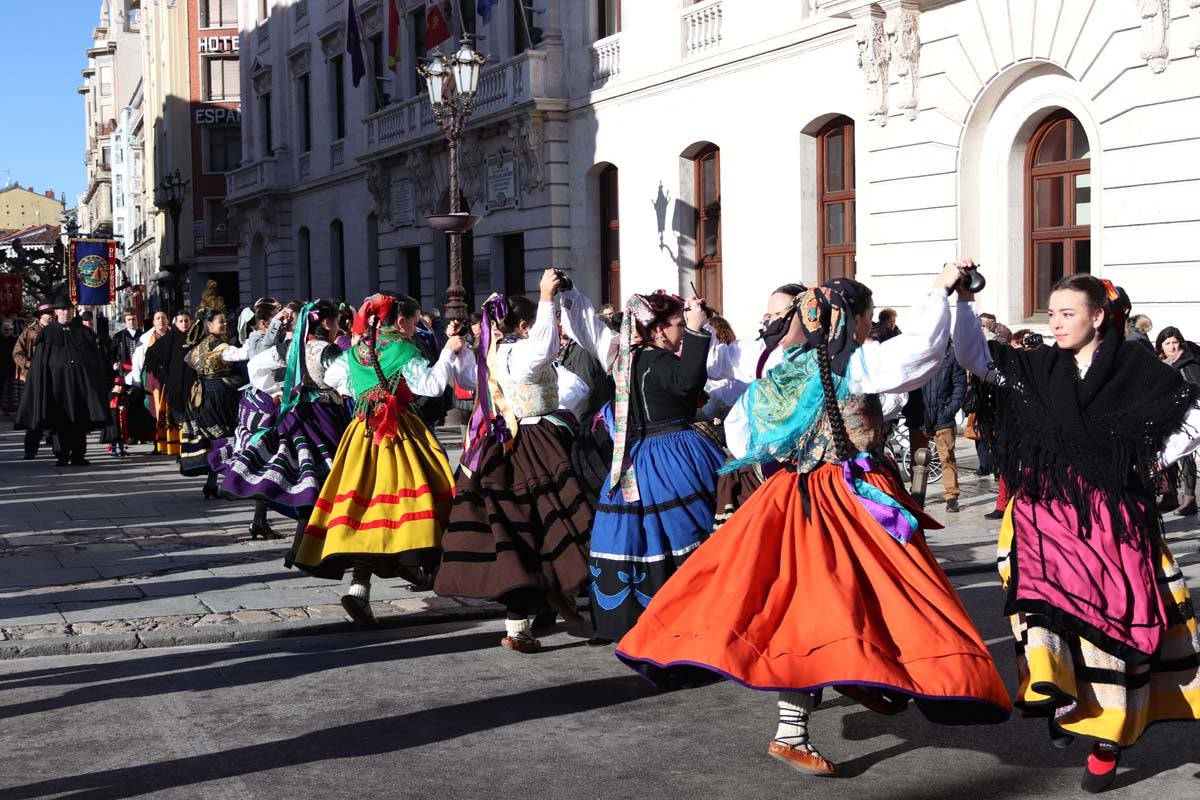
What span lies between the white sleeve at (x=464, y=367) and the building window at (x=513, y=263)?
60.7 feet

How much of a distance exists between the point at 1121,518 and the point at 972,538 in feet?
18.9

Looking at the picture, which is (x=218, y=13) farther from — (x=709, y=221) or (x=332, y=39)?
(x=709, y=221)

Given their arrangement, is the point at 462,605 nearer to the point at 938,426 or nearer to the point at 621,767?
the point at 621,767

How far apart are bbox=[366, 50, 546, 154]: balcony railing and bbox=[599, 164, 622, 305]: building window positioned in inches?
67.9

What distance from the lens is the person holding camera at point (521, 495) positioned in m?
7.18

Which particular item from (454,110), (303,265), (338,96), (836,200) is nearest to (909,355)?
(836,200)

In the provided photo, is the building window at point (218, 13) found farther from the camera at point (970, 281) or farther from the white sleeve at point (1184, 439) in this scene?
the white sleeve at point (1184, 439)

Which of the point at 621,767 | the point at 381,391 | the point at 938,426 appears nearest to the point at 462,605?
the point at 381,391

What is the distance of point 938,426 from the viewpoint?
40.8 ft

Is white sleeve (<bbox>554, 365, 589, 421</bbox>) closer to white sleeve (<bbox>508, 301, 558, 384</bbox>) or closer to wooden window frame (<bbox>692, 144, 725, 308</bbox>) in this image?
white sleeve (<bbox>508, 301, 558, 384</bbox>)

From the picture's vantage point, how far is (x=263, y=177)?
38.8 metres

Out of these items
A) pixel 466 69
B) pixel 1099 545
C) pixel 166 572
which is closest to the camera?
pixel 1099 545

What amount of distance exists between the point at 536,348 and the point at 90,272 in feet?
104

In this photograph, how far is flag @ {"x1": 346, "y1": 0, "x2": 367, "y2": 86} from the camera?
31078 millimetres
